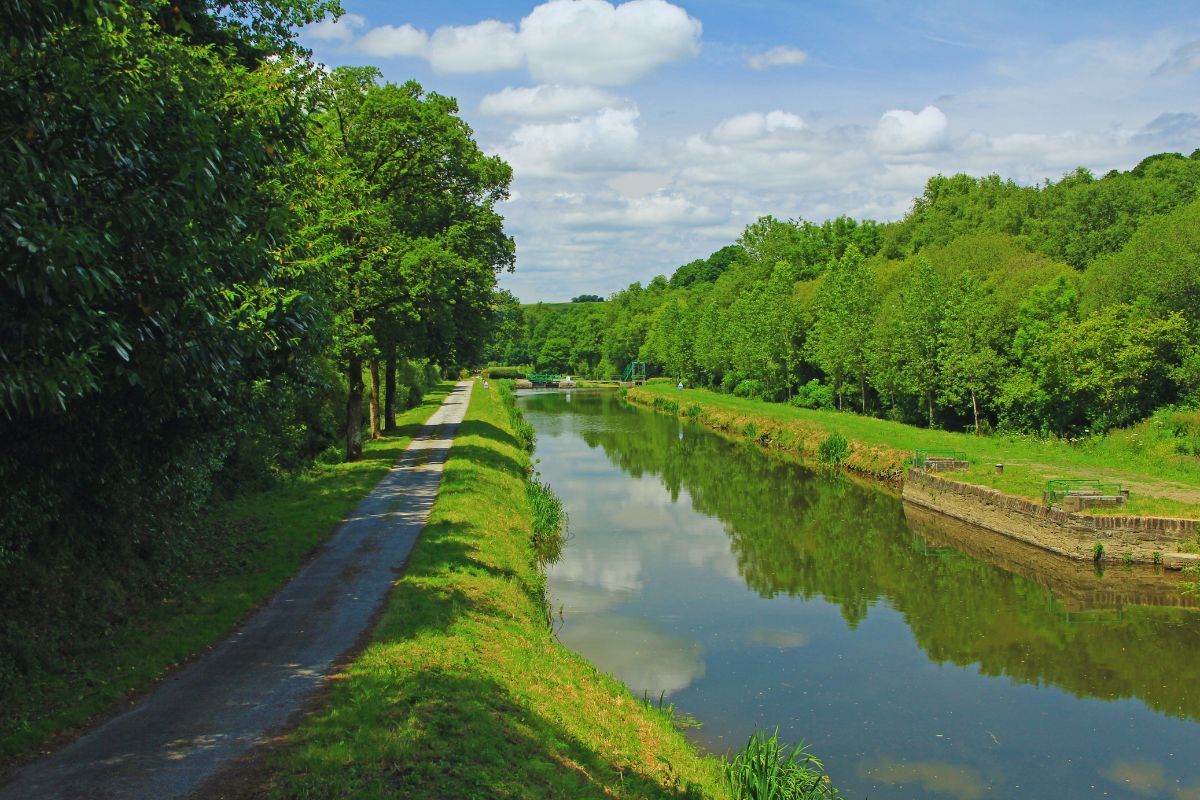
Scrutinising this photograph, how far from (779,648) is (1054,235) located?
58.6 m

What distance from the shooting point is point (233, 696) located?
10281 mm

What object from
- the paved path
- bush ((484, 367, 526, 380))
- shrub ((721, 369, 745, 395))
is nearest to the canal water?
the paved path

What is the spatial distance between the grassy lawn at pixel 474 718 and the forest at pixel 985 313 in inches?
1209

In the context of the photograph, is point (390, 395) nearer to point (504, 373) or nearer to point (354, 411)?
point (354, 411)

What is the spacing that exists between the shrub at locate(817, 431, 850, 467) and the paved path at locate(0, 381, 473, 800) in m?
28.3

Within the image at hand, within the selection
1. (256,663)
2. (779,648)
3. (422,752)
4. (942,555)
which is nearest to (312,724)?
(422,752)

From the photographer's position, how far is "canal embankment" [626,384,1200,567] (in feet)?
77.2

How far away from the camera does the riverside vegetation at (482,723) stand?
28.1 ft

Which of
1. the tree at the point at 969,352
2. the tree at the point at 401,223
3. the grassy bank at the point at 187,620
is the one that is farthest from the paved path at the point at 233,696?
the tree at the point at 969,352

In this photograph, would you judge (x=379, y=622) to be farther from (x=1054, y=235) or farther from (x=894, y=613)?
(x=1054, y=235)

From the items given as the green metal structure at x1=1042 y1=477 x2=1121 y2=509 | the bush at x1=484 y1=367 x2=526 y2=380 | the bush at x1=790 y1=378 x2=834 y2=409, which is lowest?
the green metal structure at x1=1042 y1=477 x2=1121 y2=509

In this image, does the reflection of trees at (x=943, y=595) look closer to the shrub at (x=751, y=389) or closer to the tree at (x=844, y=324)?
the tree at (x=844, y=324)

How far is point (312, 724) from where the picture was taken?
9375 millimetres

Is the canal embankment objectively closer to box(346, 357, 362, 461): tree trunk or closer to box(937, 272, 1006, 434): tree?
box(937, 272, 1006, 434): tree
